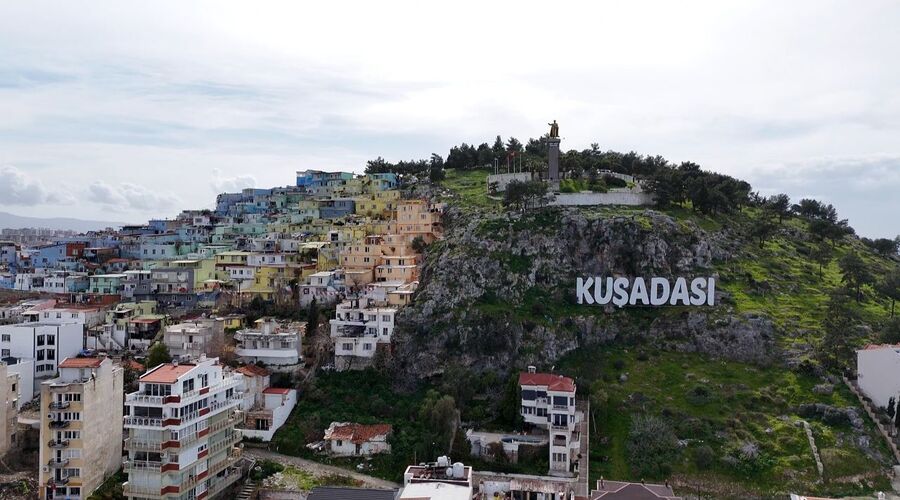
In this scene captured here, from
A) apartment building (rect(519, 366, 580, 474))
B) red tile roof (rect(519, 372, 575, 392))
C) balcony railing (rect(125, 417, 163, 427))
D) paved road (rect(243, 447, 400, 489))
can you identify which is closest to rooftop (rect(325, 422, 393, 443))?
paved road (rect(243, 447, 400, 489))

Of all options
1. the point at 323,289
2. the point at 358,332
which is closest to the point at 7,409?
the point at 358,332

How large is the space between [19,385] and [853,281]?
251ft

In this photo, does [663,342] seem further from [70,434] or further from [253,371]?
[70,434]

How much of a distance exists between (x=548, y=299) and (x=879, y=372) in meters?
25.7

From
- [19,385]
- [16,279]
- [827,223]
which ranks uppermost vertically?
[827,223]

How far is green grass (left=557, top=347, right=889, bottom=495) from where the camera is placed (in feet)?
151

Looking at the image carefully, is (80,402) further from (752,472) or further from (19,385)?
(752,472)

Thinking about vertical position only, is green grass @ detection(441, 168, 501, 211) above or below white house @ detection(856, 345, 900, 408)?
above

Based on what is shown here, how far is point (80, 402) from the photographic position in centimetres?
4406

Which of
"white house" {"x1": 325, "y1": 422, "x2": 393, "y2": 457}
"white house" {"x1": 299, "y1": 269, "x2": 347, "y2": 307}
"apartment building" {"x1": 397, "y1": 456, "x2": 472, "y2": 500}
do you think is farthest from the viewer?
"white house" {"x1": 299, "y1": 269, "x2": 347, "y2": 307}

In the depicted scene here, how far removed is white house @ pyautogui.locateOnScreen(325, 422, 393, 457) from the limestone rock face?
7.42m

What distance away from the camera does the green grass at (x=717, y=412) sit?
46.1m

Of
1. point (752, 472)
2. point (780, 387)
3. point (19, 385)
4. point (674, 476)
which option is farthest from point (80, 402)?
point (780, 387)

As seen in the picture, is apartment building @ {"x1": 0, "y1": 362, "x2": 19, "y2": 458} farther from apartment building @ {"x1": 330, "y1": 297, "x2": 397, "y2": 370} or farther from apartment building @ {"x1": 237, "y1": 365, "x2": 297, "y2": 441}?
apartment building @ {"x1": 330, "y1": 297, "x2": 397, "y2": 370}
